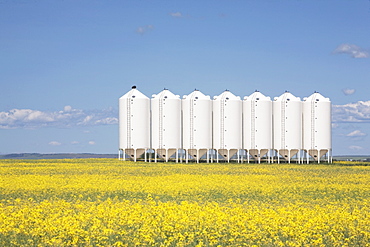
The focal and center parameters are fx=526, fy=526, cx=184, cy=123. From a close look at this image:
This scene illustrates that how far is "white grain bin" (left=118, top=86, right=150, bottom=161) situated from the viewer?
277 ft

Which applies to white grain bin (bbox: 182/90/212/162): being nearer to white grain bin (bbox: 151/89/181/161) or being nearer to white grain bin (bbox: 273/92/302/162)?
white grain bin (bbox: 151/89/181/161)

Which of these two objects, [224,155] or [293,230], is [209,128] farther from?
[293,230]

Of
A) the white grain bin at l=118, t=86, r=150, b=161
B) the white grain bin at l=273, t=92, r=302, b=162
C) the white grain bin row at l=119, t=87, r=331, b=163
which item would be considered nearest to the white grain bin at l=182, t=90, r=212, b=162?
the white grain bin row at l=119, t=87, r=331, b=163

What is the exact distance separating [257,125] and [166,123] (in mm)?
14787

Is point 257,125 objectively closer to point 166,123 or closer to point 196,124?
point 196,124

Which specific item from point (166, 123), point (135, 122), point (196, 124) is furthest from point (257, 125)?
point (135, 122)

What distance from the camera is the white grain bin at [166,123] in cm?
8388

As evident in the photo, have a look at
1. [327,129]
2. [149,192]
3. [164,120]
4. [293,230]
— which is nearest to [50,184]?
[149,192]

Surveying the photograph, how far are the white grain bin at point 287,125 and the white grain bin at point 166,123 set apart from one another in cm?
1630

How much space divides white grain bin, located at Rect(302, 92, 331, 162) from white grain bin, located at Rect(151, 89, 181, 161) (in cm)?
2144

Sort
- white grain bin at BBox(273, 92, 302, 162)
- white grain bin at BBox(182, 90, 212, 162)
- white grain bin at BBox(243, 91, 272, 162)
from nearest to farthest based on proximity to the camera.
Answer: white grain bin at BBox(182, 90, 212, 162) < white grain bin at BBox(243, 91, 272, 162) < white grain bin at BBox(273, 92, 302, 162)

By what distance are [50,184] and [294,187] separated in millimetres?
18347

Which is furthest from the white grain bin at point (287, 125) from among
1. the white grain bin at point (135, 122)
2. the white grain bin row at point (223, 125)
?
the white grain bin at point (135, 122)

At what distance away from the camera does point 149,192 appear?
34.3 m
